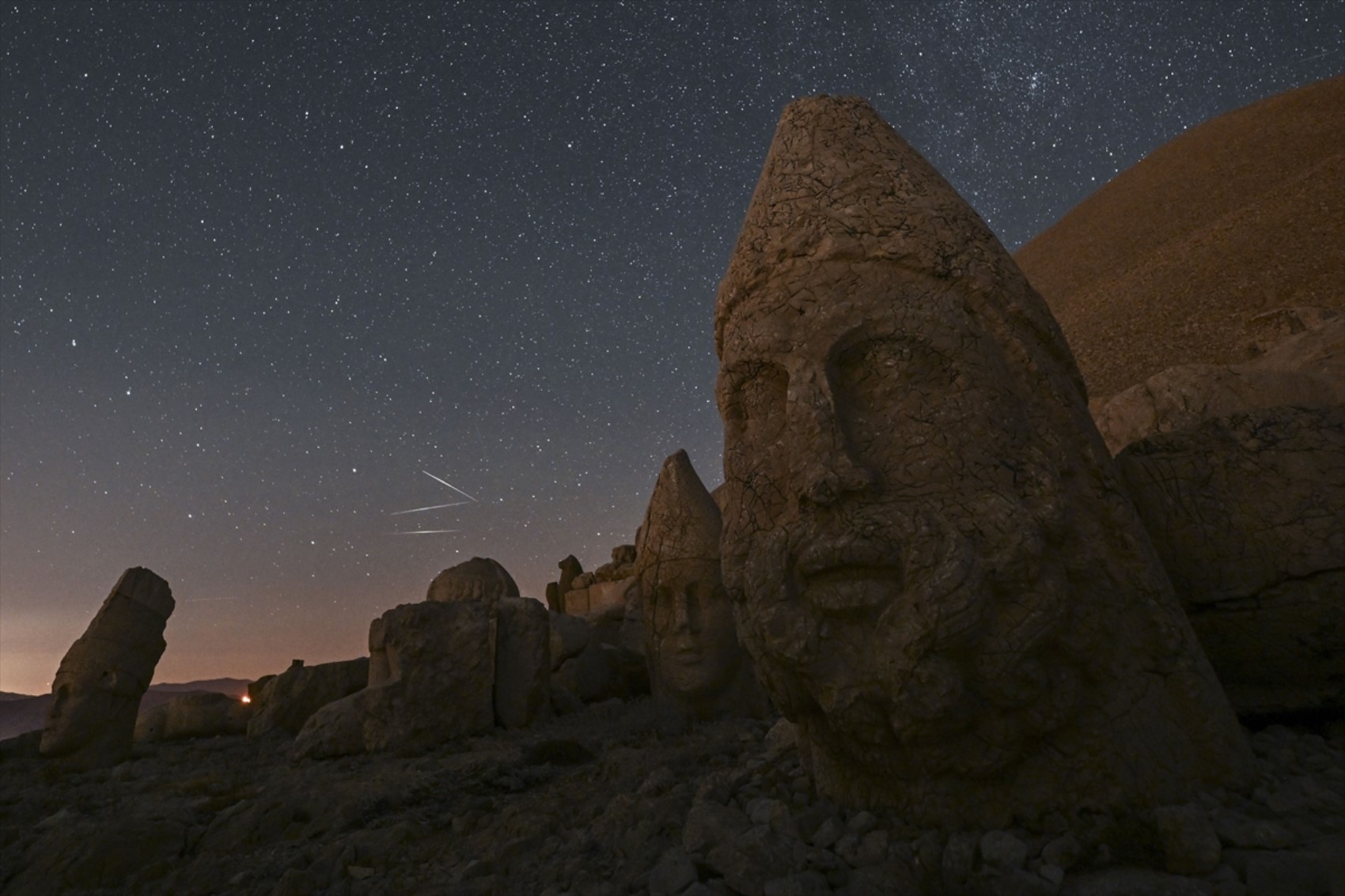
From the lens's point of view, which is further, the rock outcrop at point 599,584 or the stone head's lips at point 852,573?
the rock outcrop at point 599,584

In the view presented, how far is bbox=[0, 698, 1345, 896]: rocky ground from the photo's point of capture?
214 cm

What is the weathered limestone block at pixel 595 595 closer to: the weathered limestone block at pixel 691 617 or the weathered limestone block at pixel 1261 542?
the weathered limestone block at pixel 691 617

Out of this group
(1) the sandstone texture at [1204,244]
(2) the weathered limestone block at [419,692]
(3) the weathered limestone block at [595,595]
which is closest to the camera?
(2) the weathered limestone block at [419,692]

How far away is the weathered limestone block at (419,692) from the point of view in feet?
19.6

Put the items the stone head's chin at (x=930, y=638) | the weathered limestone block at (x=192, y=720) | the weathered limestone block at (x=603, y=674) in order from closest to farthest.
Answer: the stone head's chin at (x=930, y=638) → the weathered limestone block at (x=603, y=674) → the weathered limestone block at (x=192, y=720)

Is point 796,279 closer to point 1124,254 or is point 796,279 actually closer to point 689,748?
point 689,748

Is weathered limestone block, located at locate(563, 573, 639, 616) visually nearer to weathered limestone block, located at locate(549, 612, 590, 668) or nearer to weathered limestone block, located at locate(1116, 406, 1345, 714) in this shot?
weathered limestone block, located at locate(549, 612, 590, 668)

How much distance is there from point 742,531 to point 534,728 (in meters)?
4.54

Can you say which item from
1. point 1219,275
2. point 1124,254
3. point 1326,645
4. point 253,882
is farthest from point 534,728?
point 1124,254

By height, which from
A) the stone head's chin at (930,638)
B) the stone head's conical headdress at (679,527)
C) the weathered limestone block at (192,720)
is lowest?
the stone head's chin at (930,638)

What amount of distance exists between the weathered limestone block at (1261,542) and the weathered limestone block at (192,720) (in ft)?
33.1

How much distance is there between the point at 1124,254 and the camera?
43.5 meters

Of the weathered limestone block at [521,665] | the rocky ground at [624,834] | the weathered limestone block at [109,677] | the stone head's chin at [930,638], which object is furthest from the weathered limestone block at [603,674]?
the stone head's chin at [930,638]

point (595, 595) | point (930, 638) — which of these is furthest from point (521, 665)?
point (595, 595)
